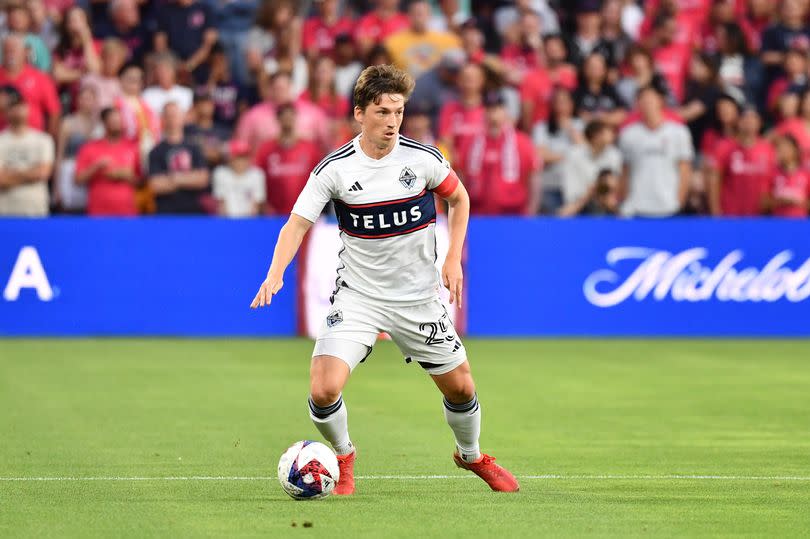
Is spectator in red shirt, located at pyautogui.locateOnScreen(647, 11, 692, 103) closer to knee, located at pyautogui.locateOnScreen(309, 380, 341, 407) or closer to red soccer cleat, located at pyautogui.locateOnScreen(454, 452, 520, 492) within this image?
red soccer cleat, located at pyautogui.locateOnScreen(454, 452, 520, 492)

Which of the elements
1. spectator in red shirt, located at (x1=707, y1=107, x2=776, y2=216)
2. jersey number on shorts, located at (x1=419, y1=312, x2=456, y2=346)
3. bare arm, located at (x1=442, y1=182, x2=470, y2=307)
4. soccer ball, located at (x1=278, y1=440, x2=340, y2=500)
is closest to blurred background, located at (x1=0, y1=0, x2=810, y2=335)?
spectator in red shirt, located at (x1=707, y1=107, x2=776, y2=216)

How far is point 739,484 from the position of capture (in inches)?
338

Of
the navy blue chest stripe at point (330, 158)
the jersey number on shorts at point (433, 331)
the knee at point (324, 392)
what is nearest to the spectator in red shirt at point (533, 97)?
the navy blue chest stripe at point (330, 158)

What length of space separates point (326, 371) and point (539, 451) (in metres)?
2.39

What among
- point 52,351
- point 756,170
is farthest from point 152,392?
point 756,170

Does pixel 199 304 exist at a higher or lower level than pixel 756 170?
lower

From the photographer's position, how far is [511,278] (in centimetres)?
1858

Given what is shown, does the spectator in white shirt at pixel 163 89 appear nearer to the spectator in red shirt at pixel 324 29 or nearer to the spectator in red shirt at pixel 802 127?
the spectator in red shirt at pixel 324 29

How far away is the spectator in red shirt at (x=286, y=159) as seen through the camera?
60.7 ft

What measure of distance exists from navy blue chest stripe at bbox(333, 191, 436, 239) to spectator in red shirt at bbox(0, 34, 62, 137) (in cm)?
1104

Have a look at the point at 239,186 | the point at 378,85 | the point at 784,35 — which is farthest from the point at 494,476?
the point at 784,35

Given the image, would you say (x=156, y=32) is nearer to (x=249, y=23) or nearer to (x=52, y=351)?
(x=249, y=23)

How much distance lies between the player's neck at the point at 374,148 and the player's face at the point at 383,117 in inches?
2.0

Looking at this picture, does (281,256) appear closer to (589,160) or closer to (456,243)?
(456,243)
